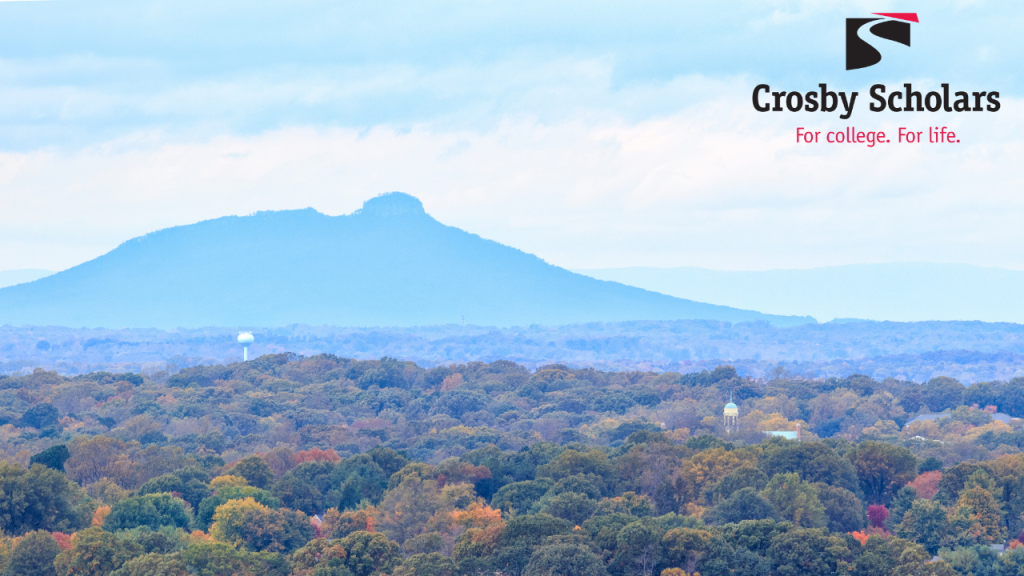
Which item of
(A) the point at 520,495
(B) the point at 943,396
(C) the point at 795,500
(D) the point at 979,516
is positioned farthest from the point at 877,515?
(B) the point at 943,396

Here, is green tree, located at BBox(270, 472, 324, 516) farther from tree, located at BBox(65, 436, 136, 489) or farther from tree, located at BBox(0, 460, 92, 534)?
tree, located at BBox(0, 460, 92, 534)

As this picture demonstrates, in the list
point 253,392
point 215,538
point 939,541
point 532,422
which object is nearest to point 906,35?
point 939,541

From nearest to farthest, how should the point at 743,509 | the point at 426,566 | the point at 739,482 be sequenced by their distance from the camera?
the point at 426,566
the point at 743,509
the point at 739,482

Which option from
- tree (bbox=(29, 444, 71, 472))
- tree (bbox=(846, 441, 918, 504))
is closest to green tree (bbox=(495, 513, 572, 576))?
tree (bbox=(846, 441, 918, 504))

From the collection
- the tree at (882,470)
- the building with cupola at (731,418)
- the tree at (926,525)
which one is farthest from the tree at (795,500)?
the building with cupola at (731,418)

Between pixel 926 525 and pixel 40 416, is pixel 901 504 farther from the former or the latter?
pixel 40 416

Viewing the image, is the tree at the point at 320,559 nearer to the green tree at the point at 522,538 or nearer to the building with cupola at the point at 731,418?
the green tree at the point at 522,538
